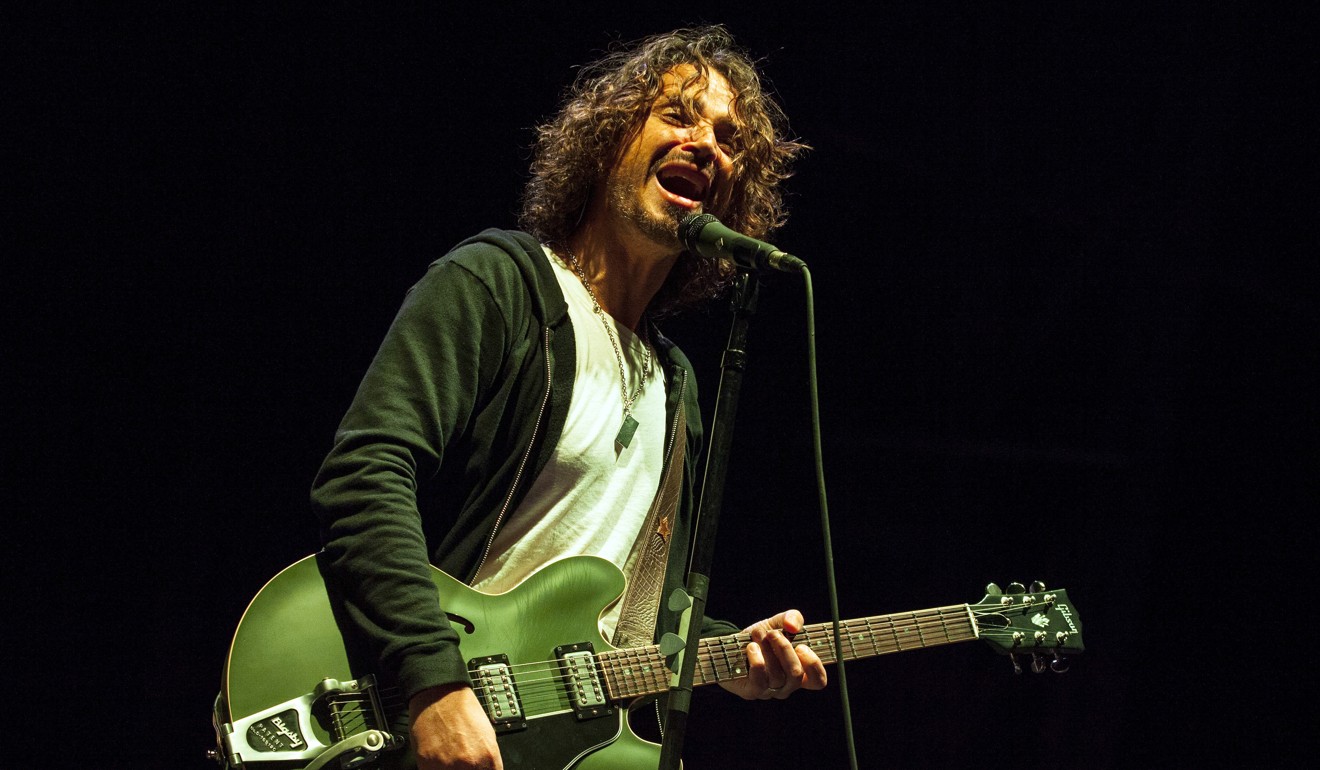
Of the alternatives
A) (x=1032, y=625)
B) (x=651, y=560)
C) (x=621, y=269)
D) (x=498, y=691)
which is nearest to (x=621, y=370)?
(x=621, y=269)

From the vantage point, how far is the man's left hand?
2.10 m

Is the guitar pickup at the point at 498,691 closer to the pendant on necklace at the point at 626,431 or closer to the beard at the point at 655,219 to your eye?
the pendant on necklace at the point at 626,431

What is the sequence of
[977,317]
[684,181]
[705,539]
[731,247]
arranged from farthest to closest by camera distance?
[977,317]
[684,181]
[731,247]
[705,539]

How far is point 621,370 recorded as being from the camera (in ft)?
7.28

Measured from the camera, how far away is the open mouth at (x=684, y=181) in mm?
2316

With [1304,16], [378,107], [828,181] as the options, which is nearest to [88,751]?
[378,107]

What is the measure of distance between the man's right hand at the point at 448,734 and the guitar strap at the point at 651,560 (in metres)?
0.49

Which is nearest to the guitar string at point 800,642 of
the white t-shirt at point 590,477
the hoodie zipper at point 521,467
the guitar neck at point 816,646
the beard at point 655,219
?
the guitar neck at point 816,646

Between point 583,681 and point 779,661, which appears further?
point 779,661

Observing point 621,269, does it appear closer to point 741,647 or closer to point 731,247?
point 731,247

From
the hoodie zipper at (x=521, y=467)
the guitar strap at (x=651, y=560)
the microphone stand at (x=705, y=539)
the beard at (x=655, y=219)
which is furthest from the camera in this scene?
the beard at (x=655, y=219)

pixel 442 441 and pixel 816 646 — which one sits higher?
pixel 442 441

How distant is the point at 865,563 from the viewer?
11.3 ft

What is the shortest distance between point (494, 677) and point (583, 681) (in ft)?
0.59
